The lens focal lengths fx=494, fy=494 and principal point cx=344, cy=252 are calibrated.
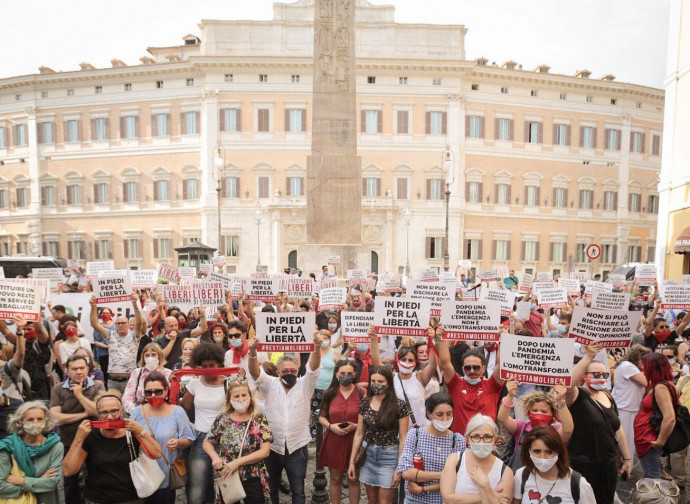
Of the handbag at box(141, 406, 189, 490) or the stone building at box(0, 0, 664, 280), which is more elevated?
the stone building at box(0, 0, 664, 280)

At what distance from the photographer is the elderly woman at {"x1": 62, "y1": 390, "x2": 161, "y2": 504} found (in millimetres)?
3312

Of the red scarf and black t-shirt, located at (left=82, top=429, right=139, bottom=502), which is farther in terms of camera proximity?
the red scarf

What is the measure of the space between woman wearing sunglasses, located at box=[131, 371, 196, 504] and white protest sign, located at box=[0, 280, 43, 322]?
8.55 ft

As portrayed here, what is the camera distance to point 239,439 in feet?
11.7

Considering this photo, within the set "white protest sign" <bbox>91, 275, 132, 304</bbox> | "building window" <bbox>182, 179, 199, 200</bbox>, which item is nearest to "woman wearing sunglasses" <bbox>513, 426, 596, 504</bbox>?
"white protest sign" <bbox>91, 275, 132, 304</bbox>

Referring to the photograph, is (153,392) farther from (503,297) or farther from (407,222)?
(407,222)

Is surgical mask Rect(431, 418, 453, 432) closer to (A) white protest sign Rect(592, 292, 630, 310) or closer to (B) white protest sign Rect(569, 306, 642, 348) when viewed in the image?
(B) white protest sign Rect(569, 306, 642, 348)

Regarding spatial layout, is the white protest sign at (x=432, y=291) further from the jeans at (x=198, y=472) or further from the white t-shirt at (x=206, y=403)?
the jeans at (x=198, y=472)

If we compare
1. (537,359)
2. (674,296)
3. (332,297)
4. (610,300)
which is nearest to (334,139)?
(332,297)

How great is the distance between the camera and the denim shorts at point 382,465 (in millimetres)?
3715

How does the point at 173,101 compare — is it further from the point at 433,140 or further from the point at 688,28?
the point at 688,28

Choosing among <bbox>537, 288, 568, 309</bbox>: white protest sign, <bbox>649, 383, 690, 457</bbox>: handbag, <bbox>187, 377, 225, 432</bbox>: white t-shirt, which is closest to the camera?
<bbox>187, 377, 225, 432</bbox>: white t-shirt

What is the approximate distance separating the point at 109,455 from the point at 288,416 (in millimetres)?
1340

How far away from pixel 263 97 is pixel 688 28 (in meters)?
23.2
